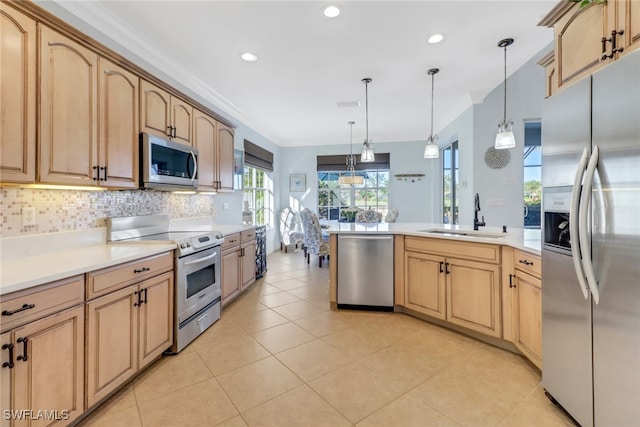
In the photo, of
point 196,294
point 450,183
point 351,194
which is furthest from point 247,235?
point 450,183

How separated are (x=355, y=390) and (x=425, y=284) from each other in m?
1.34

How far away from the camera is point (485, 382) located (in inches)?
73.9

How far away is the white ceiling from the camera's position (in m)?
2.23

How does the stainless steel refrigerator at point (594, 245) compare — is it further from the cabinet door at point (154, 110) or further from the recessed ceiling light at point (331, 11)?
the cabinet door at point (154, 110)

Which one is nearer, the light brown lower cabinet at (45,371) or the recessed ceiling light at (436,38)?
the light brown lower cabinet at (45,371)

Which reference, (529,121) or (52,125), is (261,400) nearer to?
(52,125)

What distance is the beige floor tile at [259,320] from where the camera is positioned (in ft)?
8.93

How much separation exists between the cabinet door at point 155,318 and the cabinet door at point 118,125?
800mm

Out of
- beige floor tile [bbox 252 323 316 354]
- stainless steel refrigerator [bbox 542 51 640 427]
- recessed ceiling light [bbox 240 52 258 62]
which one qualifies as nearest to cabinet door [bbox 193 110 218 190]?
recessed ceiling light [bbox 240 52 258 62]

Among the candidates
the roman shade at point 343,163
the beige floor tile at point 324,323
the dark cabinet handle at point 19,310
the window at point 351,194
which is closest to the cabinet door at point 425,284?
the beige floor tile at point 324,323

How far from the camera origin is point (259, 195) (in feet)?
20.0

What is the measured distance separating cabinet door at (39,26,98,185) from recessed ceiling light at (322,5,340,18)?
1692 mm

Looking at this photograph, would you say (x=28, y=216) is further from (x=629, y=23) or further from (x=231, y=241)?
(x=629, y=23)

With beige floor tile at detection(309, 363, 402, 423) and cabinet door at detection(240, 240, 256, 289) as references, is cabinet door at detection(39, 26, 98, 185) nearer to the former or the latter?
cabinet door at detection(240, 240, 256, 289)
